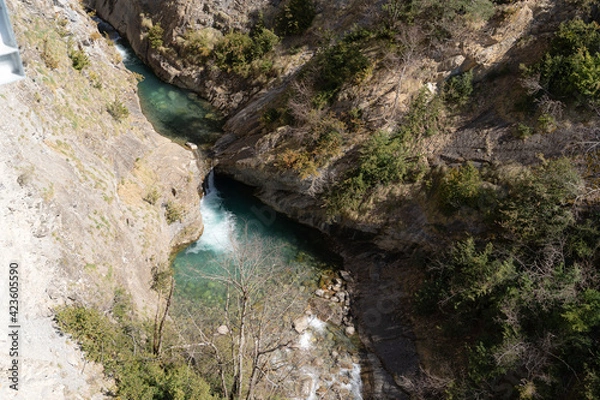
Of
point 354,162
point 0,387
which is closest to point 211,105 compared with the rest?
point 354,162

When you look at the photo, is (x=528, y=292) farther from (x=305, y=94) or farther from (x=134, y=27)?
(x=134, y=27)

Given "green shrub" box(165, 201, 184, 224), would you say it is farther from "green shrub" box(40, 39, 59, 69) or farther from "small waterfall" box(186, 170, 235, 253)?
"green shrub" box(40, 39, 59, 69)

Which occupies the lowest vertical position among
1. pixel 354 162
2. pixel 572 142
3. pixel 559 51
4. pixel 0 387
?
pixel 0 387

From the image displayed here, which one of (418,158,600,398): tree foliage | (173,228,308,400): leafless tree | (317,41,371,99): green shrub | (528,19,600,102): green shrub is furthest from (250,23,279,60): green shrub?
(418,158,600,398): tree foliage

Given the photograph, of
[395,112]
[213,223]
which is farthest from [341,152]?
[213,223]

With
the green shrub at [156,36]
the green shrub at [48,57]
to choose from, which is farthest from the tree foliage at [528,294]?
the green shrub at [156,36]

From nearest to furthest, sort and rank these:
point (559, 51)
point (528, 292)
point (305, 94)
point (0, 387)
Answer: point (0, 387), point (528, 292), point (559, 51), point (305, 94)

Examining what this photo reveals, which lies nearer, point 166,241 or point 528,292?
point 528,292

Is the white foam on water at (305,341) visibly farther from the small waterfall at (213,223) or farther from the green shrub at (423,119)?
the green shrub at (423,119)

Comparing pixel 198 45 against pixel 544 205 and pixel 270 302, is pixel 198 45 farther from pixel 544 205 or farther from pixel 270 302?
pixel 544 205
